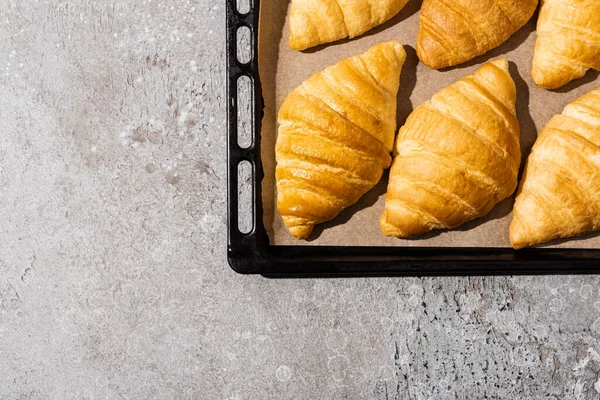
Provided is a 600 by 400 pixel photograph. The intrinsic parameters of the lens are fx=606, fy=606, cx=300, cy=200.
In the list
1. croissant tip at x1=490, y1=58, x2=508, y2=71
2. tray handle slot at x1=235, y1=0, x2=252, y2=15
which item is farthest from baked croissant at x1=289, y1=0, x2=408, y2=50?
croissant tip at x1=490, y1=58, x2=508, y2=71

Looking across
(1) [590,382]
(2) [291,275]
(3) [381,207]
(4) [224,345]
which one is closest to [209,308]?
(4) [224,345]

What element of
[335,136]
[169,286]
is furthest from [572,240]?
[169,286]

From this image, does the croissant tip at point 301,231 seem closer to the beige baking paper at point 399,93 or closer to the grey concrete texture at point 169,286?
the beige baking paper at point 399,93

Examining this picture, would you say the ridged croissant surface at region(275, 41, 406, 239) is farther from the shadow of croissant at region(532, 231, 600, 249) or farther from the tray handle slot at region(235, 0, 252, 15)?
the shadow of croissant at region(532, 231, 600, 249)

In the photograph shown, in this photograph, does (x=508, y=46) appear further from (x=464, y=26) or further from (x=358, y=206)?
(x=358, y=206)

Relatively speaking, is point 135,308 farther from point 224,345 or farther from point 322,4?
point 322,4
